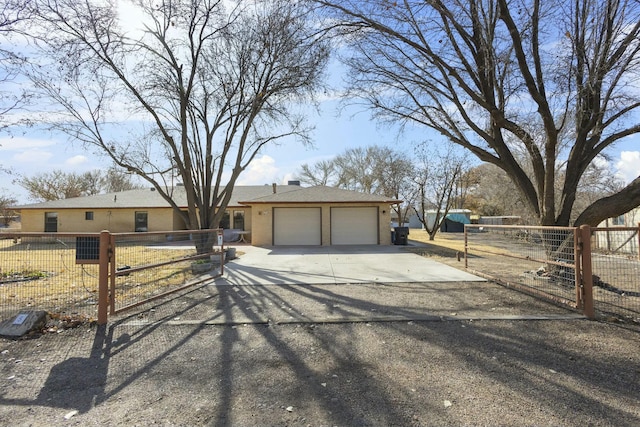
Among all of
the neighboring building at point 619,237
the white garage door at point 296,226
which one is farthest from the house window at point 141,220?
the neighboring building at point 619,237

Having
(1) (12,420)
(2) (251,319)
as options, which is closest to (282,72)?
(2) (251,319)

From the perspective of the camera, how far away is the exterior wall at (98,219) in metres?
22.5

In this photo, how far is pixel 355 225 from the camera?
59.5ft

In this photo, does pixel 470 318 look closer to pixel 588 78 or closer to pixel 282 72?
pixel 588 78

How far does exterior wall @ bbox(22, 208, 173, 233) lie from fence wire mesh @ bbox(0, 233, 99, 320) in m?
12.7

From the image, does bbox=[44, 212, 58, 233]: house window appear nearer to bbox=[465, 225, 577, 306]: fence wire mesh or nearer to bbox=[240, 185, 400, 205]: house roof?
bbox=[240, 185, 400, 205]: house roof

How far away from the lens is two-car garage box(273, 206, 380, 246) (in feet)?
59.2

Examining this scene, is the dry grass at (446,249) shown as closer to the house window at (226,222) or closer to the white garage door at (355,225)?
the white garage door at (355,225)

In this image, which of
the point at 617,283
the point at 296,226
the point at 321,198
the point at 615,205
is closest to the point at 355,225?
the point at 321,198

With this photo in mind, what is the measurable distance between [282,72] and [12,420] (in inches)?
485

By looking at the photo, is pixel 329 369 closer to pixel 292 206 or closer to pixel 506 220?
pixel 292 206

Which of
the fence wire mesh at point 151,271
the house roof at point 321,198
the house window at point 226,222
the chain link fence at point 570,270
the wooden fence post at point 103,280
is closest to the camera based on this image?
the wooden fence post at point 103,280

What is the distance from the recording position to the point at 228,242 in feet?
67.4

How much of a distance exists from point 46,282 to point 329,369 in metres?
8.26
